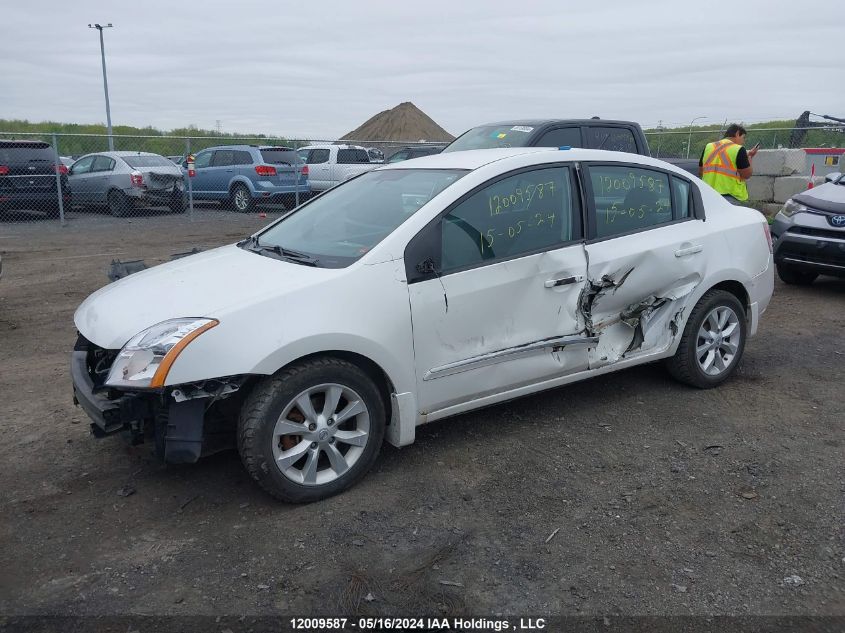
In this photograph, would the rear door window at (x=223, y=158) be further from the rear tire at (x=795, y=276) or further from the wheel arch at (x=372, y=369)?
the wheel arch at (x=372, y=369)

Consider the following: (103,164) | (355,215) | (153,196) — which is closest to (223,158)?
(153,196)

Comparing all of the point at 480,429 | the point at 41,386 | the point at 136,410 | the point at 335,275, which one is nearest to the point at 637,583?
the point at 480,429

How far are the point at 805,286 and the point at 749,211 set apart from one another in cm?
425

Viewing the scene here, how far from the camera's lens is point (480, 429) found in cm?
461

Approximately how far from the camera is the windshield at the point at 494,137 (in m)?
8.75

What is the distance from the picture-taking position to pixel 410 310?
384cm

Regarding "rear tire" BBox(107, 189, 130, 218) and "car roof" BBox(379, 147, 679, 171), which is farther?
"rear tire" BBox(107, 189, 130, 218)

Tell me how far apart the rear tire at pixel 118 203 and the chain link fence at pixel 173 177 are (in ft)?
0.07

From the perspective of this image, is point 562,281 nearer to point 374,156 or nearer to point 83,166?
point 83,166

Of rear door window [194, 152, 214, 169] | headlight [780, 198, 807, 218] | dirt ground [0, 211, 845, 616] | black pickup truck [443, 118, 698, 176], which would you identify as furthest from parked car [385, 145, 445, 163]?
dirt ground [0, 211, 845, 616]

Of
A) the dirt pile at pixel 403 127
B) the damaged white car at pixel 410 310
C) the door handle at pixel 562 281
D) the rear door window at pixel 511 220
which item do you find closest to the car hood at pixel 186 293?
the damaged white car at pixel 410 310

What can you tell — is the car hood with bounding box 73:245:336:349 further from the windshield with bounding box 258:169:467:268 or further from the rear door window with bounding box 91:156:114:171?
the rear door window with bounding box 91:156:114:171

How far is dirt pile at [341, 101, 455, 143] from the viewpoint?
149 ft

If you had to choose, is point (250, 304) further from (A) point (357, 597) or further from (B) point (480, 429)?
(B) point (480, 429)
